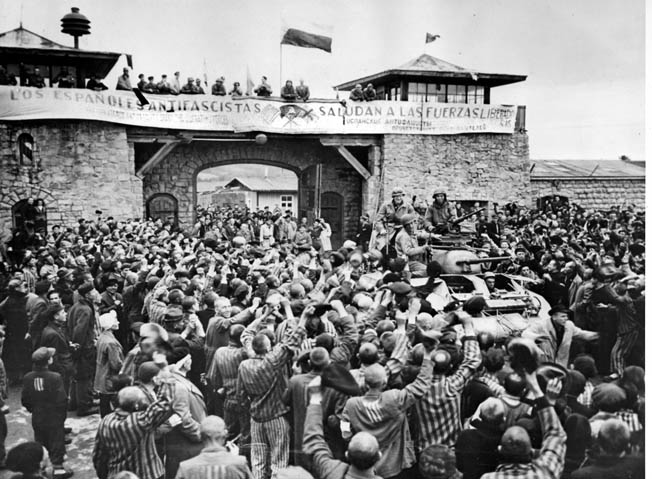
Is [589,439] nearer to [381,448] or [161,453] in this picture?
[381,448]

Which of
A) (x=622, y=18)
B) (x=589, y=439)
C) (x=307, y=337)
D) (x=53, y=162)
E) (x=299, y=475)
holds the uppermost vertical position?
(x=622, y=18)

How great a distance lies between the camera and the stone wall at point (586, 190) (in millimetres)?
17344

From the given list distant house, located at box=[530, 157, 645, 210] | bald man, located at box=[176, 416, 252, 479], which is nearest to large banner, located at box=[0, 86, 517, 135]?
distant house, located at box=[530, 157, 645, 210]

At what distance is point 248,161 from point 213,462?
15360 millimetres

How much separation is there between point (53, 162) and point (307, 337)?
12.5 meters

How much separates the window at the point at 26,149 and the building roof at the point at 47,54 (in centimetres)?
180

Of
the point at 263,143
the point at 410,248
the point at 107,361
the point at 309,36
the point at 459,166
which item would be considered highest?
the point at 309,36

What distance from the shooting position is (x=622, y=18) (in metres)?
7.06

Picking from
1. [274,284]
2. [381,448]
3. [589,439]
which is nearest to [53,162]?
[274,284]

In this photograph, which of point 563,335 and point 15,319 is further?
point 15,319

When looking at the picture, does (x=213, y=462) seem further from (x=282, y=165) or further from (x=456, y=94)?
(x=456, y=94)

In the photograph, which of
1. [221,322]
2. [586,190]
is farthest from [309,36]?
[586,190]

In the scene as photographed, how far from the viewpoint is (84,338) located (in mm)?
7012

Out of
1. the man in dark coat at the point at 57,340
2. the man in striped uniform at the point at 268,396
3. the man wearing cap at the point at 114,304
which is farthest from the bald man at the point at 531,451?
the man wearing cap at the point at 114,304
